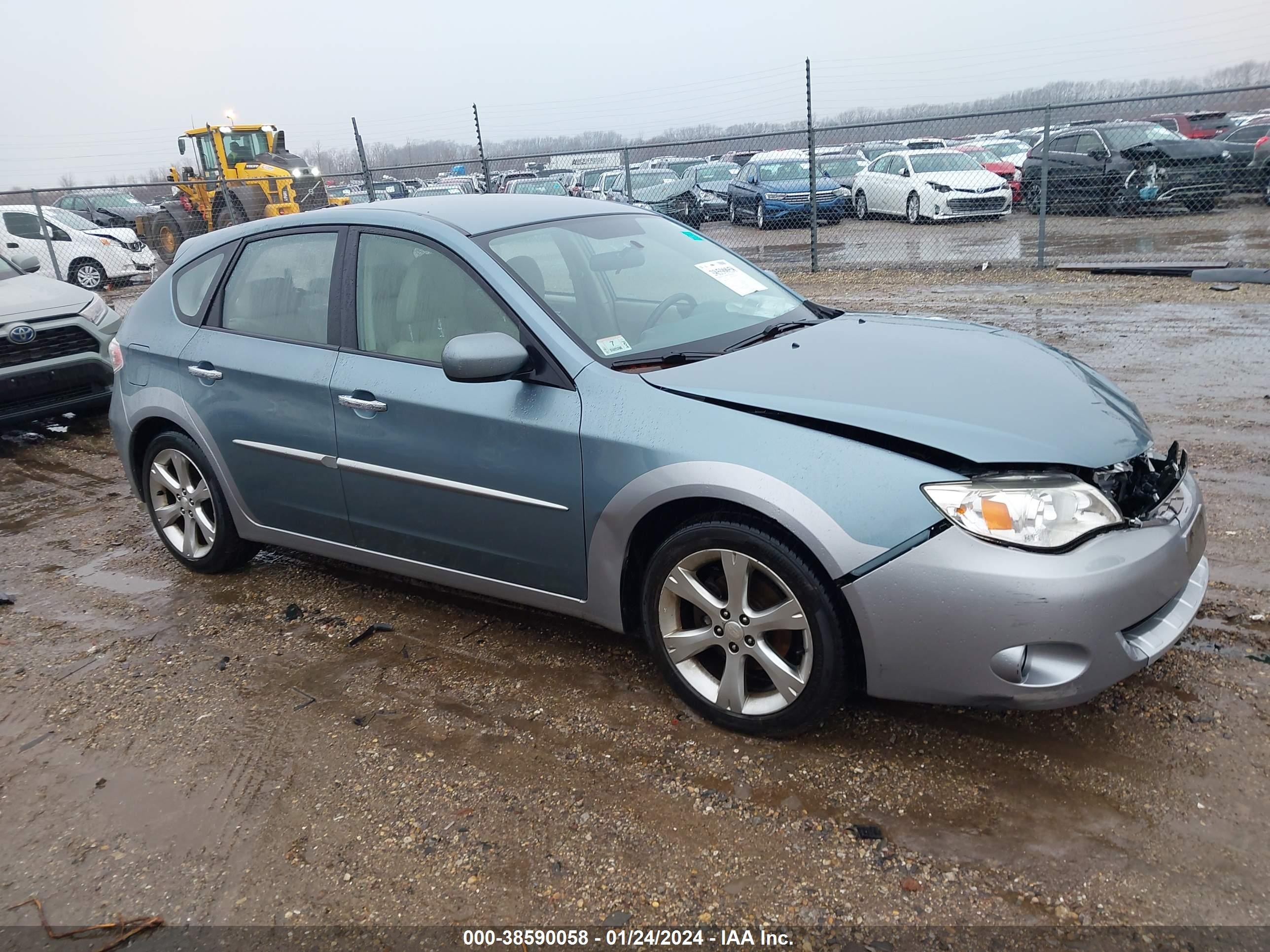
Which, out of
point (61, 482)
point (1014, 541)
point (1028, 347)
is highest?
point (1028, 347)

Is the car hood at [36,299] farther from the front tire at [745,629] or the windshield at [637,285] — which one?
the front tire at [745,629]

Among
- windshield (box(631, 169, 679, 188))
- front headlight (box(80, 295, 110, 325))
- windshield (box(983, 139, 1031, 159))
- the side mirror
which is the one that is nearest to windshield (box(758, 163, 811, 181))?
windshield (box(631, 169, 679, 188))

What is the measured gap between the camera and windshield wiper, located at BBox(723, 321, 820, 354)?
3.37 m

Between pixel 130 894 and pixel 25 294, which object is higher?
pixel 25 294

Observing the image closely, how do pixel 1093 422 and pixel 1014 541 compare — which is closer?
pixel 1014 541

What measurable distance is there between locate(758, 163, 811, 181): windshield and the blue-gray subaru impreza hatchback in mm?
15610

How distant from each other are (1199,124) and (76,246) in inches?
856

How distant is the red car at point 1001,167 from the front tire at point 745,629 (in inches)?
684

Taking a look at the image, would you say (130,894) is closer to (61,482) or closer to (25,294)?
(61,482)

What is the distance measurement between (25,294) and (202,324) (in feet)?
14.0

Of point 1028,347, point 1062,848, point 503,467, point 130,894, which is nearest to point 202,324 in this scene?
point 503,467

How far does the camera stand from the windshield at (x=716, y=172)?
2098 cm

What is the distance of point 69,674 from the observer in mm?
3791

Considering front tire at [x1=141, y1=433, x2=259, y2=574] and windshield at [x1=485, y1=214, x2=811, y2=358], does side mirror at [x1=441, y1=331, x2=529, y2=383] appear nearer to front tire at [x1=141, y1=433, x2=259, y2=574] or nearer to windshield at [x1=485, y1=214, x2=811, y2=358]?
windshield at [x1=485, y1=214, x2=811, y2=358]
